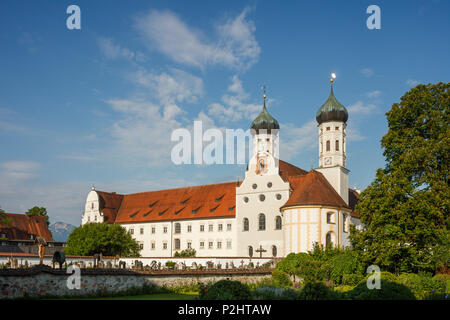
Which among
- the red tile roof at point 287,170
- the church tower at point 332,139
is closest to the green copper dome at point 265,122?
the red tile roof at point 287,170

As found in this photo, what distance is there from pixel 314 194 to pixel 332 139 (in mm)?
10963

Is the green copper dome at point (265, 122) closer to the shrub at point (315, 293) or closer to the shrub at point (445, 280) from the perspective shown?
the shrub at point (445, 280)

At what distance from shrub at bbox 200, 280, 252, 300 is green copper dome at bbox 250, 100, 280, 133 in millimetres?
49991

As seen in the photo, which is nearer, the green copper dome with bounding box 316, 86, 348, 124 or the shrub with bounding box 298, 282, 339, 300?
the shrub with bounding box 298, 282, 339, 300

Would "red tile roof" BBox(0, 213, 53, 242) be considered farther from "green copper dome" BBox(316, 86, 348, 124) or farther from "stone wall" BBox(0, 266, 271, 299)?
"stone wall" BBox(0, 266, 271, 299)

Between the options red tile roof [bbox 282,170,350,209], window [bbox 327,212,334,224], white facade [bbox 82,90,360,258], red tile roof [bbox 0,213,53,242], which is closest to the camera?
white facade [bbox 82,90,360,258]

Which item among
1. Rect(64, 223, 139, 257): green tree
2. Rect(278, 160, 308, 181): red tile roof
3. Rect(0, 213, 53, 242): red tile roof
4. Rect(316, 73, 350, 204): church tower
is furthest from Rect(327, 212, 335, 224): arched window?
Rect(0, 213, 53, 242): red tile roof

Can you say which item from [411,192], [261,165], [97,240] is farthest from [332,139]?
[97,240]

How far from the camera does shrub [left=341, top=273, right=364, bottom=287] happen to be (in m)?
33.4

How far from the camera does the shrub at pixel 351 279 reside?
33.4 m

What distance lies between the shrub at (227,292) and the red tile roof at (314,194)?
34392 millimetres
